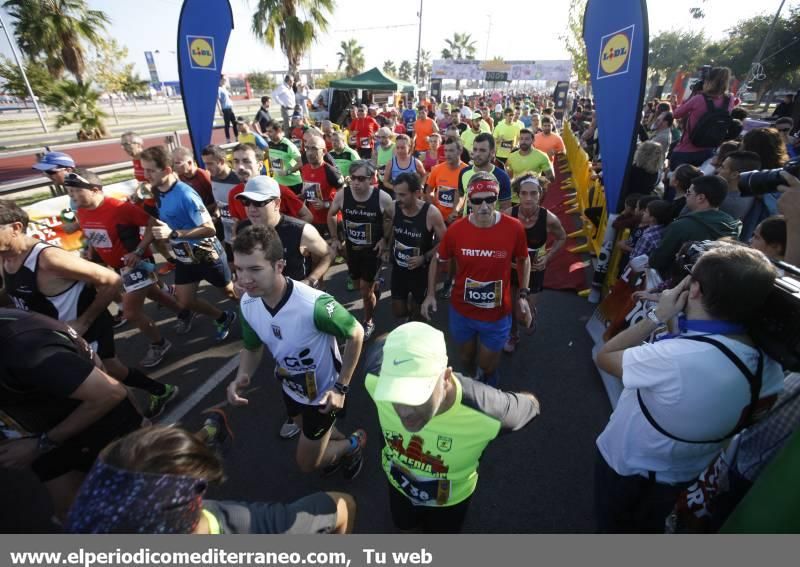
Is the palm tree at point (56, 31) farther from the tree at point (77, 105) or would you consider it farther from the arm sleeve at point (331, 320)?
the arm sleeve at point (331, 320)

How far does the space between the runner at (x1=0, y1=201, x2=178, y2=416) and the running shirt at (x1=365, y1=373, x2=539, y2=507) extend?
233 centimetres

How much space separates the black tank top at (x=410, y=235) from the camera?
161 inches

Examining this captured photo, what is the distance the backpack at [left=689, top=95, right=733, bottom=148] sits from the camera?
234 inches

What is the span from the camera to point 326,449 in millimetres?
2809

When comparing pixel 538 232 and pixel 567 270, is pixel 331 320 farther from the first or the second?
pixel 567 270

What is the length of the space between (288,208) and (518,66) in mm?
38943

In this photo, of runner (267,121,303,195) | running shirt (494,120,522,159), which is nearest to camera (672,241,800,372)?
runner (267,121,303,195)

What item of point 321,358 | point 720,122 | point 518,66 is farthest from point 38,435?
point 518,66

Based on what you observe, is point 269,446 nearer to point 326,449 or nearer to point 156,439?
point 326,449

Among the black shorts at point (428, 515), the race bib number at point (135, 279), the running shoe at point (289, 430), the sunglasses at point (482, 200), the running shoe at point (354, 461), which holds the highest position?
the sunglasses at point (482, 200)

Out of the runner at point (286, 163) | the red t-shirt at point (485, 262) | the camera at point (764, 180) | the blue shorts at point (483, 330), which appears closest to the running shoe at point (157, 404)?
the blue shorts at point (483, 330)

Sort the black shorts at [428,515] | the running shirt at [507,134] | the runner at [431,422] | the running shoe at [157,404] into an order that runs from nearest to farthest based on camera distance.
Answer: the runner at [431,422] → the black shorts at [428,515] → the running shoe at [157,404] → the running shirt at [507,134]

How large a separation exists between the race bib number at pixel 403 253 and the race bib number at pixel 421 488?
2455 mm

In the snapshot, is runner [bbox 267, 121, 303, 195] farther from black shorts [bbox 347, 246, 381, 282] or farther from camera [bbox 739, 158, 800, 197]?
camera [bbox 739, 158, 800, 197]
